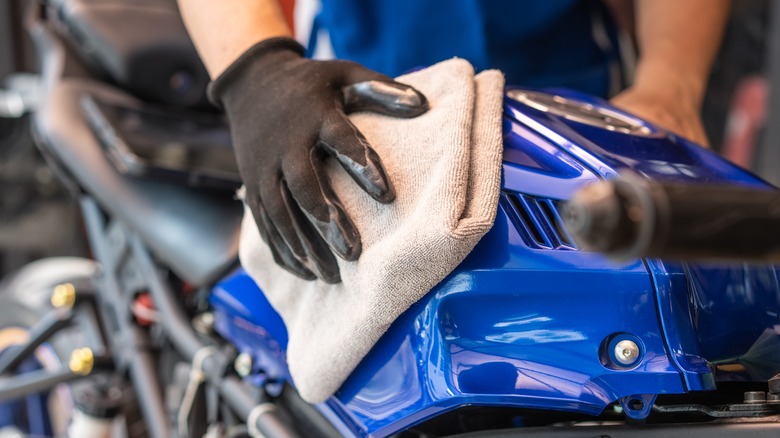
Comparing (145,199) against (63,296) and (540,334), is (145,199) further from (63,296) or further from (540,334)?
(540,334)

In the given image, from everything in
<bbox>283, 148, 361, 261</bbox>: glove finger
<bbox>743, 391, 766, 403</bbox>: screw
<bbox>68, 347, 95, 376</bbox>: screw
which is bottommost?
<bbox>68, 347, 95, 376</bbox>: screw

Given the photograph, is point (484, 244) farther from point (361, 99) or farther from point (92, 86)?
point (92, 86)

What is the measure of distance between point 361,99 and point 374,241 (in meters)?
0.12

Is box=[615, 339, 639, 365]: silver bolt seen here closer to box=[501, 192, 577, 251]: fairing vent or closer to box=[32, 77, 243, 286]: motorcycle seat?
box=[501, 192, 577, 251]: fairing vent

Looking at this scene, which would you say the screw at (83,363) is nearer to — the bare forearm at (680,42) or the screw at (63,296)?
the screw at (63,296)

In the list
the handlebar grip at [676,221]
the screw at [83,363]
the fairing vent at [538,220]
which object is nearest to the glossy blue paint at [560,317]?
the fairing vent at [538,220]

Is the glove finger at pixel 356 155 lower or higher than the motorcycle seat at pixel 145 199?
higher

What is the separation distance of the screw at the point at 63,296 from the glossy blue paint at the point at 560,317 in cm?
76

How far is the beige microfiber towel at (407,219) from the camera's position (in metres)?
0.50

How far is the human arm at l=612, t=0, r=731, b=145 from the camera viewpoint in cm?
84

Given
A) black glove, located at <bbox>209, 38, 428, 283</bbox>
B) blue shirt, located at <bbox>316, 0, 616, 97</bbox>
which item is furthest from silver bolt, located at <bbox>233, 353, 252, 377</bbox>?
blue shirt, located at <bbox>316, 0, 616, 97</bbox>

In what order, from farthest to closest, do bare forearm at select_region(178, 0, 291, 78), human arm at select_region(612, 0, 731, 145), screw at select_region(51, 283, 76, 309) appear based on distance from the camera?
screw at select_region(51, 283, 76, 309) < human arm at select_region(612, 0, 731, 145) < bare forearm at select_region(178, 0, 291, 78)

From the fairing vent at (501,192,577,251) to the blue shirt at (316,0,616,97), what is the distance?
0.36 metres

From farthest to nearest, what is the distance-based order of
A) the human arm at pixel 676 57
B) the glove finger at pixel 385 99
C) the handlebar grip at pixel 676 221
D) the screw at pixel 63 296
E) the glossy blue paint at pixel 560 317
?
the screw at pixel 63 296, the human arm at pixel 676 57, the glove finger at pixel 385 99, the glossy blue paint at pixel 560 317, the handlebar grip at pixel 676 221
